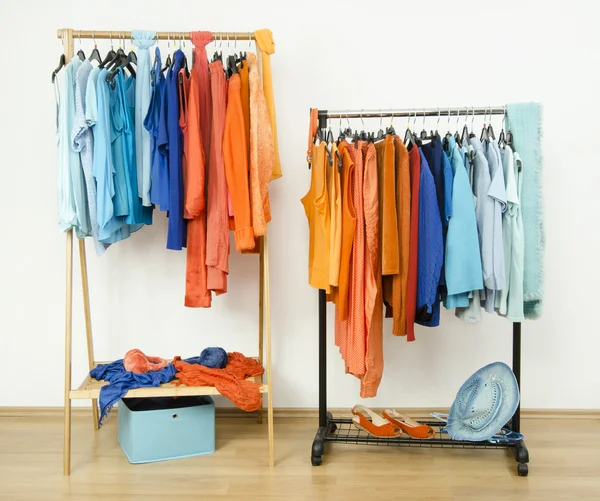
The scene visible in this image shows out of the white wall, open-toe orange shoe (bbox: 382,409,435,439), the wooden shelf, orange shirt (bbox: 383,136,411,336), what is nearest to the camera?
orange shirt (bbox: 383,136,411,336)

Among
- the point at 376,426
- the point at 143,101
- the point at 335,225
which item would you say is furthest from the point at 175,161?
the point at 376,426

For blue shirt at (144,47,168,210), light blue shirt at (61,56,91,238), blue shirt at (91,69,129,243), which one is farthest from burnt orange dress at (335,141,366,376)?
light blue shirt at (61,56,91,238)

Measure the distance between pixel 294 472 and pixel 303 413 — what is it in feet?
2.29

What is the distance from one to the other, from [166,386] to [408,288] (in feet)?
3.77

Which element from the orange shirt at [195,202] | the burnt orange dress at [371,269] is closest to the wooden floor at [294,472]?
the burnt orange dress at [371,269]

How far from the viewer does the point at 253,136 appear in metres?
2.83

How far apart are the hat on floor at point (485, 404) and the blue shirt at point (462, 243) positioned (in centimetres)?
49

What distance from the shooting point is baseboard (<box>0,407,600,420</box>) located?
3535 mm

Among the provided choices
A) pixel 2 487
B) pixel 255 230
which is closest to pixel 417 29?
pixel 255 230

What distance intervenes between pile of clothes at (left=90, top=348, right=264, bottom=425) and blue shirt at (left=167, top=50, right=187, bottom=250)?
58 cm

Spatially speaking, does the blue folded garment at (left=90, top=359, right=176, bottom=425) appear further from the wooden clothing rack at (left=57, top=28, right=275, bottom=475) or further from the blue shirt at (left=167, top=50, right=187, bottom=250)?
the blue shirt at (left=167, top=50, right=187, bottom=250)

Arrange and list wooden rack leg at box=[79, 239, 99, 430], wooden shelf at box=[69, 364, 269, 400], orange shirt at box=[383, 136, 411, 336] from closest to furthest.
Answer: orange shirt at box=[383, 136, 411, 336]
wooden shelf at box=[69, 364, 269, 400]
wooden rack leg at box=[79, 239, 99, 430]

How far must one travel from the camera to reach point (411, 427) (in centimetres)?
301

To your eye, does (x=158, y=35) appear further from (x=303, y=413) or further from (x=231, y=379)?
(x=303, y=413)
